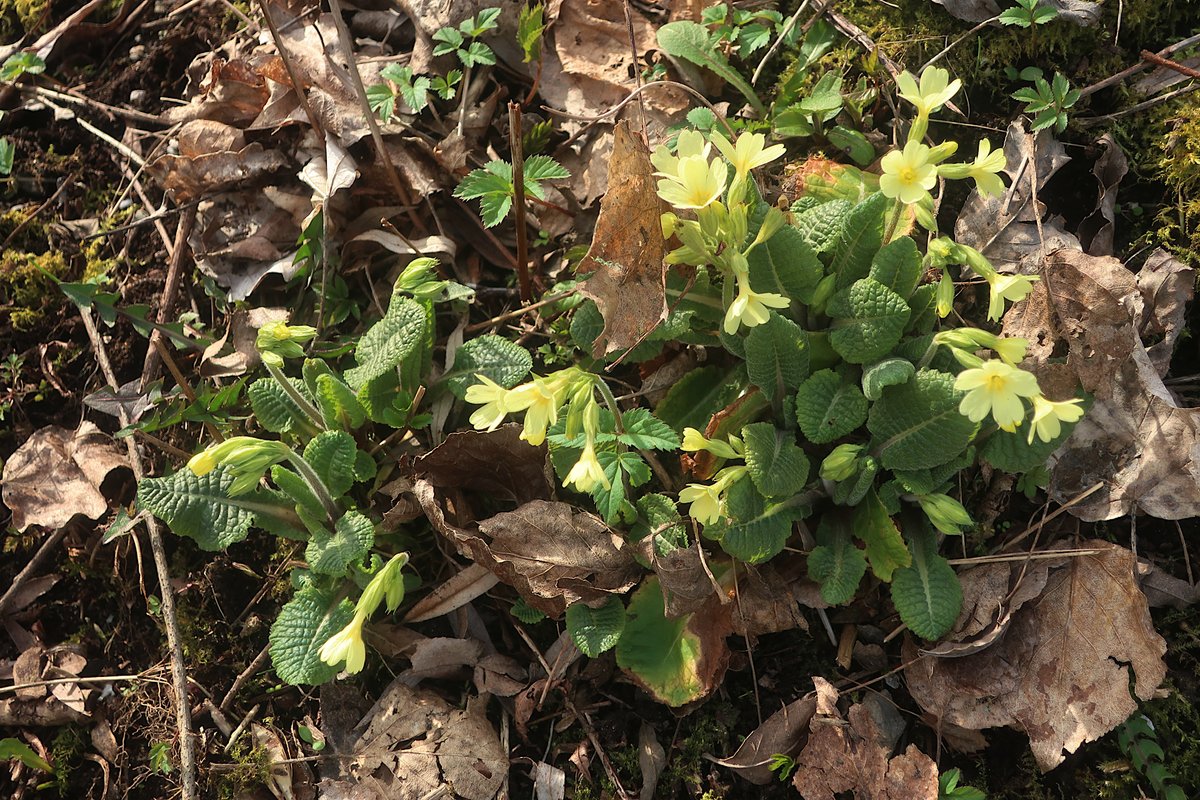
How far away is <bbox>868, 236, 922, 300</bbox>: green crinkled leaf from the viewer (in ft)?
7.16

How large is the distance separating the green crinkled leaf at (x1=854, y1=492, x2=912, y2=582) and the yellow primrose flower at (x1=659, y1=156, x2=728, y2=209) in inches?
35.0

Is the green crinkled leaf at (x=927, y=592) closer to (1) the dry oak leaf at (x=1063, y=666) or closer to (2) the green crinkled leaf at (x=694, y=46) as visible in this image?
(1) the dry oak leaf at (x=1063, y=666)

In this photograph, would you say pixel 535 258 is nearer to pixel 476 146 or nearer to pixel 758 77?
pixel 476 146

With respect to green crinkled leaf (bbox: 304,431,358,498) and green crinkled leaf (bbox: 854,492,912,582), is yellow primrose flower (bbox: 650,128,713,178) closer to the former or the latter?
green crinkled leaf (bbox: 854,492,912,582)

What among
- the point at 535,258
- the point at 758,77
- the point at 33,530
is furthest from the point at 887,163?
the point at 33,530

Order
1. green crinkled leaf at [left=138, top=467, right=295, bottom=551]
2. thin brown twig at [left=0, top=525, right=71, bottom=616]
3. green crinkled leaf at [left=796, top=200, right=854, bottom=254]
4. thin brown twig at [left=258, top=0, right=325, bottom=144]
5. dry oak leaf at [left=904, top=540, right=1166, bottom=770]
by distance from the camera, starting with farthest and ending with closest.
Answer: thin brown twig at [left=0, top=525, right=71, bottom=616] → thin brown twig at [left=258, top=0, right=325, bottom=144] → green crinkled leaf at [left=138, top=467, right=295, bottom=551] → green crinkled leaf at [left=796, top=200, right=854, bottom=254] → dry oak leaf at [left=904, top=540, right=1166, bottom=770]

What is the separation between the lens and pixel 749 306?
2.02m

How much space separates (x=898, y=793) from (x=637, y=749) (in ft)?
2.15

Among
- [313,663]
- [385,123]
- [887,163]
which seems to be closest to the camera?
[887,163]

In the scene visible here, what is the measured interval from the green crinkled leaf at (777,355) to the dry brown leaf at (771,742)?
2.69 feet

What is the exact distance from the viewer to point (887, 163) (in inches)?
78.0

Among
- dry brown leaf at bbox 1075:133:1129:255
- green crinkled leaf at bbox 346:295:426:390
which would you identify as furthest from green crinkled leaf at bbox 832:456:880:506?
green crinkled leaf at bbox 346:295:426:390

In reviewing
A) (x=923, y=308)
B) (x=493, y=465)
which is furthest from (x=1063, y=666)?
(x=493, y=465)

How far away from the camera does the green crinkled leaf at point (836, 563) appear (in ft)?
7.39
